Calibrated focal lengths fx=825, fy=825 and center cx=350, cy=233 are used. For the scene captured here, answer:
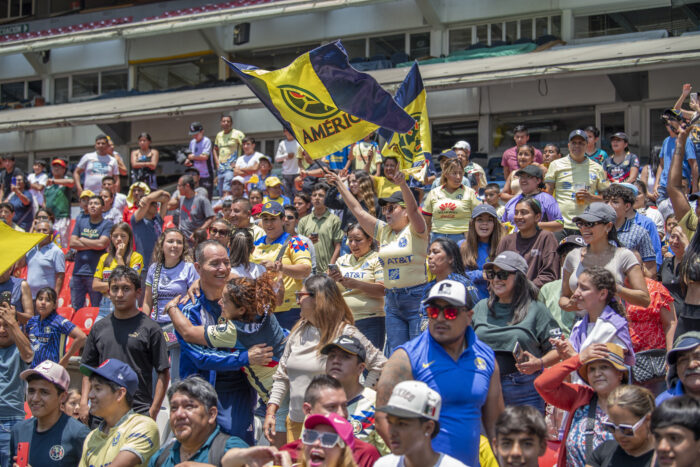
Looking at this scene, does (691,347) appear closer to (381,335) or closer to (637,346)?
(637,346)

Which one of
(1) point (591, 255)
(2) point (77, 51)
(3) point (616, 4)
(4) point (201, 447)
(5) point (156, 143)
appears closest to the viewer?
(4) point (201, 447)

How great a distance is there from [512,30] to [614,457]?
16987 mm

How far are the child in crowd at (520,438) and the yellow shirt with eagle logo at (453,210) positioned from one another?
18.1ft

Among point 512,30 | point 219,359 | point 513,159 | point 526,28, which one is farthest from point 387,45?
point 219,359

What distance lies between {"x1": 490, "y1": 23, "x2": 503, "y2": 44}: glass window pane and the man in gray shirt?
9972mm

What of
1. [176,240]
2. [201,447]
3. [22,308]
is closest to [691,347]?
[201,447]

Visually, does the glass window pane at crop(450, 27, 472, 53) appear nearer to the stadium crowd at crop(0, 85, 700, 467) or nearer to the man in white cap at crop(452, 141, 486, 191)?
the man in white cap at crop(452, 141, 486, 191)

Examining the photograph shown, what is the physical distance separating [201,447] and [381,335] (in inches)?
130

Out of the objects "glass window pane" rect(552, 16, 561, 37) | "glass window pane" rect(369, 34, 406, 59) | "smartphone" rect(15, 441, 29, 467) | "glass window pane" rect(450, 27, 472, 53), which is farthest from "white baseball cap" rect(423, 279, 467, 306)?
"glass window pane" rect(369, 34, 406, 59)

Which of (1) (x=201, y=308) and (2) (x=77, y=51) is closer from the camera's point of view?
(1) (x=201, y=308)

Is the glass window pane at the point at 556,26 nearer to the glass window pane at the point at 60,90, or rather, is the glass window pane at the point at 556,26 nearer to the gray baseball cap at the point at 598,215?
the gray baseball cap at the point at 598,215

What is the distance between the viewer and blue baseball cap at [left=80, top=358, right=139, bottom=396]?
5.53 metres

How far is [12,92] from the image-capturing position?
27.9m

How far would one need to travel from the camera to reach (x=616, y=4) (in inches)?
714
